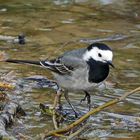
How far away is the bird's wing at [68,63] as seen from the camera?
6.46 metres

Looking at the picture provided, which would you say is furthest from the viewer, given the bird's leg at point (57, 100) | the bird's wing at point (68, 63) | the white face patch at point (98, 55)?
the bird's wing at point (68, 63)

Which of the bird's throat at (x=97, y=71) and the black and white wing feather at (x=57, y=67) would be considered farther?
the black and white wing feather at (x=57, y=67)

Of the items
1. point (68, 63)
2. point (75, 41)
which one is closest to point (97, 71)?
point (68, 63)

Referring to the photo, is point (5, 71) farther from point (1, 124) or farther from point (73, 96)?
point (1, 124)

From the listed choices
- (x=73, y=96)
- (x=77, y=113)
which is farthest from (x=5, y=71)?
(x=77, y=113)

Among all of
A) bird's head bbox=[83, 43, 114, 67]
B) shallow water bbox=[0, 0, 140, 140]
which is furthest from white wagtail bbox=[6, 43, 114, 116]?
shallow water bbox=[0, 0, 140, 140]

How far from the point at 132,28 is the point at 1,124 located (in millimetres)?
5005

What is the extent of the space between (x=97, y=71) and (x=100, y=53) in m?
0.17

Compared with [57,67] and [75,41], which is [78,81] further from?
[75,41]

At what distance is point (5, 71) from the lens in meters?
7.86

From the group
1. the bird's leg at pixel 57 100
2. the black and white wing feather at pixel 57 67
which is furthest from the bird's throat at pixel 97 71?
the bird's leg at pixel 57 100

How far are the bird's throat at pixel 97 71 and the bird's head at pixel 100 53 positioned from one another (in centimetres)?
4

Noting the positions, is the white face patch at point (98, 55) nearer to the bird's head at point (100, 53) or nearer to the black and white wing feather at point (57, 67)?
the bird's head at point (100, 53)

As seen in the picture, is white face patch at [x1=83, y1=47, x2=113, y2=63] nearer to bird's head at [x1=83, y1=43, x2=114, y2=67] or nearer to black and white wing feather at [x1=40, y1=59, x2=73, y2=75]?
bird's head at [x1=83, y1=43, x2=114, y2=67]
